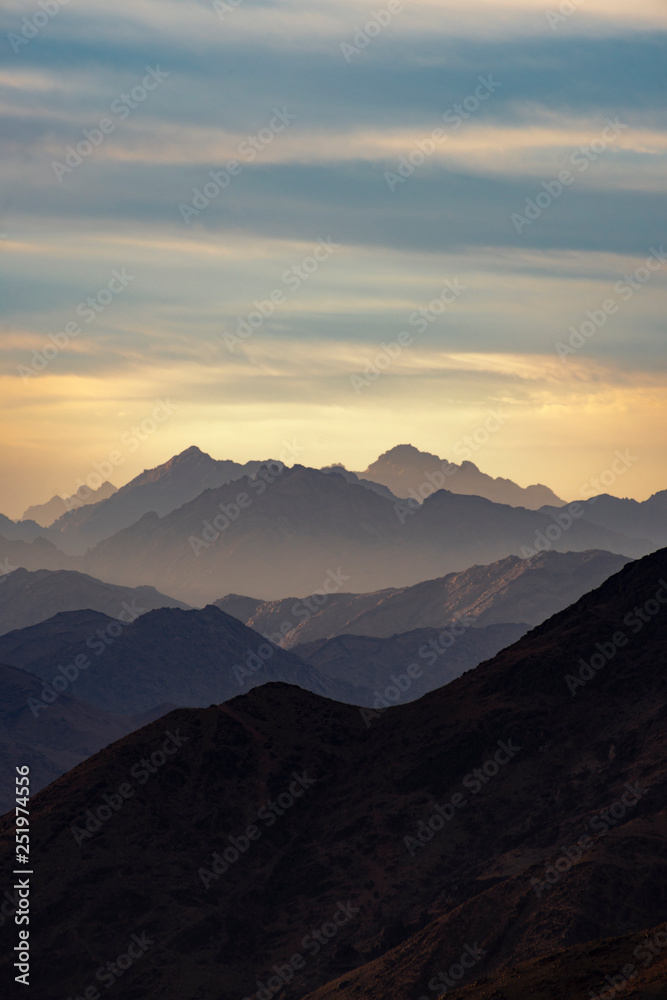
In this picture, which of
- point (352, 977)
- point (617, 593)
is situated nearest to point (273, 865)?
point (352, 977)

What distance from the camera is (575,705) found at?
492 ft

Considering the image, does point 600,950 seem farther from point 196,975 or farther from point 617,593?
point 617,593

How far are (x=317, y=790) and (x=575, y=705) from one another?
34029 mm
